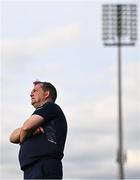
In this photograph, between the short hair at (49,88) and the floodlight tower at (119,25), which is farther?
the floodlight tower at (119,25)

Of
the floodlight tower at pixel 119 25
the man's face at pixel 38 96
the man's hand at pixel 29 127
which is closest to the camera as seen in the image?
the man's hand at pixel 29 127

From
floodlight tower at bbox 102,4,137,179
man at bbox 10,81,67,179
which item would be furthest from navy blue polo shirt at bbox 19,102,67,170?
floodlight tower at bbox 102,4,137,179

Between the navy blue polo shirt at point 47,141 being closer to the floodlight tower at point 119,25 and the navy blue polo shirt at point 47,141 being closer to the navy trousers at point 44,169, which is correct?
the navy trousers at point 44,169

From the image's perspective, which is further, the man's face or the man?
the man's face

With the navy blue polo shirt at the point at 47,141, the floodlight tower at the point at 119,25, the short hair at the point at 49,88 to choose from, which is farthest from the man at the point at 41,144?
the floodlight tower at the point at 119,25

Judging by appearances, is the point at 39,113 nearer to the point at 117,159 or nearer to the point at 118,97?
the point at 117,159

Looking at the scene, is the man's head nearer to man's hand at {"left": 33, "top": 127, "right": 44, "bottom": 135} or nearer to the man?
the man

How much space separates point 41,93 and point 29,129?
35cm

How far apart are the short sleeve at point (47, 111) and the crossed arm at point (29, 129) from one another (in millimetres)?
35

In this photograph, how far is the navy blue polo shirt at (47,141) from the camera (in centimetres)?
552

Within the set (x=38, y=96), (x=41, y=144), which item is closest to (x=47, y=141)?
(x=41, y=144)

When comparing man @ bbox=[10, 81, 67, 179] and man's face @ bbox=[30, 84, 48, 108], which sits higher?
man's face @ bbox=[30, 84, 48, 108]

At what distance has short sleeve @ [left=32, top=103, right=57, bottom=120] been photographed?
18.4ft

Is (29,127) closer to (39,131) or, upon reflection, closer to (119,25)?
(39,131)
